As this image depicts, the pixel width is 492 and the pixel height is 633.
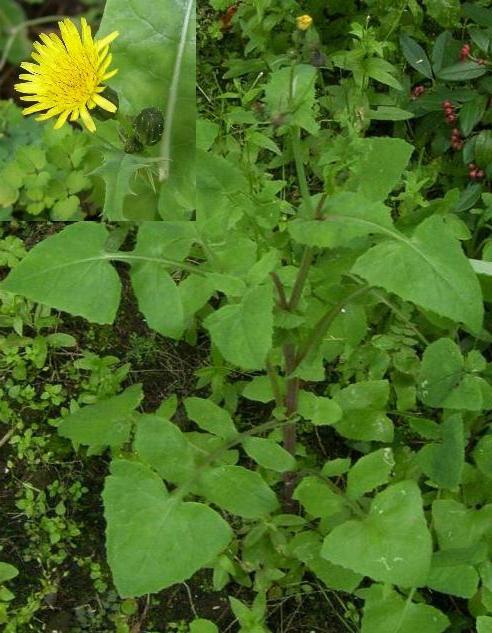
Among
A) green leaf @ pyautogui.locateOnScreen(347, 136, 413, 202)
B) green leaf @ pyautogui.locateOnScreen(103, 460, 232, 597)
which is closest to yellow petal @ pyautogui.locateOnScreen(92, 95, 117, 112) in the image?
green leaf @ pyautogui.locateOnScreen(347, 136, 413, 202)

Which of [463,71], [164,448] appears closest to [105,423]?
[164,448]

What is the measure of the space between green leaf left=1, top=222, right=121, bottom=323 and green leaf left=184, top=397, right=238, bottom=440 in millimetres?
302

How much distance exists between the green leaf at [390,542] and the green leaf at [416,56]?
1.18m

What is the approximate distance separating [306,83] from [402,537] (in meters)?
0.71

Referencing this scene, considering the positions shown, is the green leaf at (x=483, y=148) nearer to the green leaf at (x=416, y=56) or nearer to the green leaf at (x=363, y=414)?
the green leaf at (x=416, y=56)

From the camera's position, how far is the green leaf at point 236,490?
4.68 feet

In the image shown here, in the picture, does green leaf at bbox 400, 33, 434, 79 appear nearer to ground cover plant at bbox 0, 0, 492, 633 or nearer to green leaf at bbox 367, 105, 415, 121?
ground cover plant at bbox 0, 0, 492, 633

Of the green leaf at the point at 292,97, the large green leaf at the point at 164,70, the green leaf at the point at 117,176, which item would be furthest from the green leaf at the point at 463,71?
the green leaf at the point at 292,97

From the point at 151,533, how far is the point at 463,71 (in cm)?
137

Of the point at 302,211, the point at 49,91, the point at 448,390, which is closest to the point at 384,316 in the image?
the point at 448,390

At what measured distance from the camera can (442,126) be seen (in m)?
2.20

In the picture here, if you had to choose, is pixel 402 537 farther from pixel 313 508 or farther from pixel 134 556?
pixel 134 556

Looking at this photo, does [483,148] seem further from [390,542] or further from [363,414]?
[390,542]

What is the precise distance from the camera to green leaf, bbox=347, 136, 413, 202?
4.75 feet
